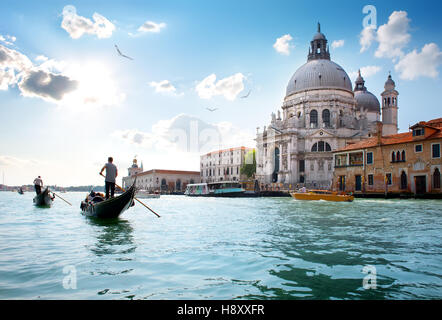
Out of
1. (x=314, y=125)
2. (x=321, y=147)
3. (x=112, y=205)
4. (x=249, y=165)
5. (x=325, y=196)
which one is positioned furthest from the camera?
(x=249, y=165)

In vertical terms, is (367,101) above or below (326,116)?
above

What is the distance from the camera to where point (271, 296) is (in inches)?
132

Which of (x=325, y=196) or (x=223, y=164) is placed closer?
(x=325, y=196)

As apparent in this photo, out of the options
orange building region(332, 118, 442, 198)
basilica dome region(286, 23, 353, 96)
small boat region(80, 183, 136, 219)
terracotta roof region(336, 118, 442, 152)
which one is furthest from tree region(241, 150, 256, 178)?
small boat region(80, 183, 136, 219)

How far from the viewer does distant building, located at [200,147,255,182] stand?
60.9 metres

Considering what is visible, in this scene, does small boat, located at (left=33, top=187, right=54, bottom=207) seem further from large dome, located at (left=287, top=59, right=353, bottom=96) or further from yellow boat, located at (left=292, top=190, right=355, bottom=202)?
large dome, located at (left=287, top=59, right=353, bottom=96)

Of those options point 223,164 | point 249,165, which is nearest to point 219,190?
point 249,165

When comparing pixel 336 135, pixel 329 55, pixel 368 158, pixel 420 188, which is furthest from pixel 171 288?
pixel 329 55

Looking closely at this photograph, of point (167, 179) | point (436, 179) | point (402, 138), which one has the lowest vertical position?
point (436, 179)

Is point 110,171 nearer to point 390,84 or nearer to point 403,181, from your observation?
point 403,181

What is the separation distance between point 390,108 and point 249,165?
932 inches

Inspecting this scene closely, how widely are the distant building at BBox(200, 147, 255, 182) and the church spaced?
1136 cm

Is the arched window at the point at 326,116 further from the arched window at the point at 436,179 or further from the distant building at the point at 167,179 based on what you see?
the distant building at the point at 167,179

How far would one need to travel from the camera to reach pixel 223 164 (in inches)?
2532
